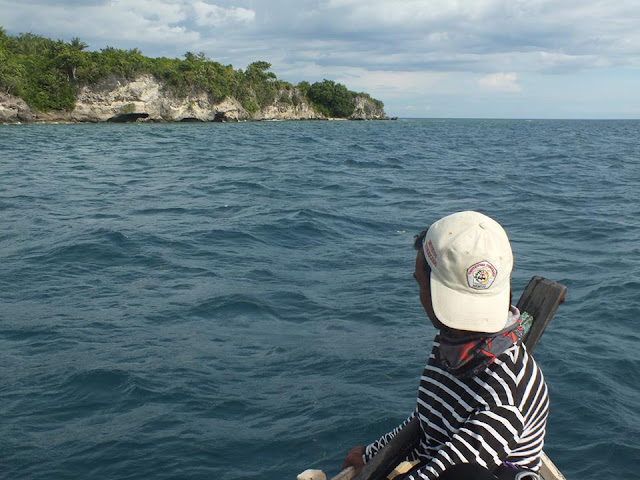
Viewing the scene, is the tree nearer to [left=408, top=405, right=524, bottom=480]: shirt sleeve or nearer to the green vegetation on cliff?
the green vegetation on cliff

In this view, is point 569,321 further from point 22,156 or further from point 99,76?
point 99,76

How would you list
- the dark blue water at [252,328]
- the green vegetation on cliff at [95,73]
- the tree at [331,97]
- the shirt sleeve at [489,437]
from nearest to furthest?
the shirt sleeve at [489,437]
the dark blue water at [252,328]
the green vegetation on cliff at [95,73]
the tree at [331,97]

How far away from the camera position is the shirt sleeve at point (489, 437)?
224 centimetres

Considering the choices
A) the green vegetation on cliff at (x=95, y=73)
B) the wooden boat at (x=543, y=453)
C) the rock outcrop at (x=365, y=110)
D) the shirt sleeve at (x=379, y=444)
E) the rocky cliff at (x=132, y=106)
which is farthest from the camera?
the rock outcrop at (x=365, y=110)

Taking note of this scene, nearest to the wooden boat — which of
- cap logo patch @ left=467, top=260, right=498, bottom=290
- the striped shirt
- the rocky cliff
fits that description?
the striped shirt

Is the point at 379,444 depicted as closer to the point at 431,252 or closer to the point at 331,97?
the point at 431,252

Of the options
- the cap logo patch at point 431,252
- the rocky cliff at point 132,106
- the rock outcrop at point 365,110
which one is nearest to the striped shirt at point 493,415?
the cap logo patch at point 431,252

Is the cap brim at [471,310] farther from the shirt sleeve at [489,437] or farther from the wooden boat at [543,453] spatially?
the wooden boat at [543,453]

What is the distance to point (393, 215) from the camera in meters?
13.8

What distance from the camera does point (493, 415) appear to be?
2.24 metres

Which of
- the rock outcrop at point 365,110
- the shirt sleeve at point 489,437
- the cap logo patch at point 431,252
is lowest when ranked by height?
the shirt sleeve at point 489,437

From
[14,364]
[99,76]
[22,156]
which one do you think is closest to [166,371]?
[14,364]

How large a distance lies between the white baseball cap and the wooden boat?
2.45 feet

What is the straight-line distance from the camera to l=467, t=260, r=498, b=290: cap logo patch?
7.42ft
